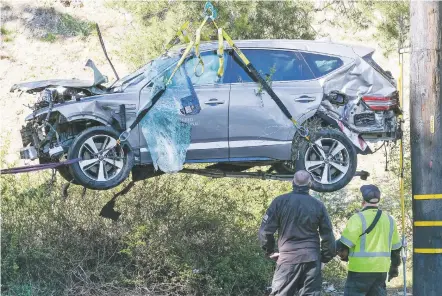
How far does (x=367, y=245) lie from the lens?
8.25 m

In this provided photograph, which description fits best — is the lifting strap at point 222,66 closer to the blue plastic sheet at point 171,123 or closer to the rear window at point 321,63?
the blue plastic sheet at point 171,123

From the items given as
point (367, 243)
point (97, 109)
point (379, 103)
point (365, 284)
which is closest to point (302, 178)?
point (367, 243)

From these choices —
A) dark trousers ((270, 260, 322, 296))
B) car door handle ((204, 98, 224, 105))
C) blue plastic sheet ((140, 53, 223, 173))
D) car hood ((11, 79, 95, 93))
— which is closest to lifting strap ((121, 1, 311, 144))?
blue plastic sheet ((140, 53, 223, 173))

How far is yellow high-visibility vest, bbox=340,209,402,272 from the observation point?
27.0ft

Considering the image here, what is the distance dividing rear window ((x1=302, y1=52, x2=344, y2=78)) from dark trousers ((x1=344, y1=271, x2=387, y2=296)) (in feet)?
8.67

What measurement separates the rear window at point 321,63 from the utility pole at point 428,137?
5.08ft

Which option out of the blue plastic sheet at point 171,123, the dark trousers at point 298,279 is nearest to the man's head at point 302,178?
the dark trousers at point 298,279

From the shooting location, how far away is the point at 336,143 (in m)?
9.46

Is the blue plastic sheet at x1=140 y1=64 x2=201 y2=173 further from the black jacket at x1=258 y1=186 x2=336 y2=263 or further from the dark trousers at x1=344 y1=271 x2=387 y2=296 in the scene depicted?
the dark trousers at x1=344 y1=271 x2=387 y2=296

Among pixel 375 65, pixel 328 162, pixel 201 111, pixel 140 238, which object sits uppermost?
pixel 375 65

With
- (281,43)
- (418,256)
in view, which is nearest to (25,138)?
(281,43)

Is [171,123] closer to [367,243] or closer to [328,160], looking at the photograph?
[328,160]

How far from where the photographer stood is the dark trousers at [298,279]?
8.23 metres

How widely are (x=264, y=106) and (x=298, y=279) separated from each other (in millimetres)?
2181
